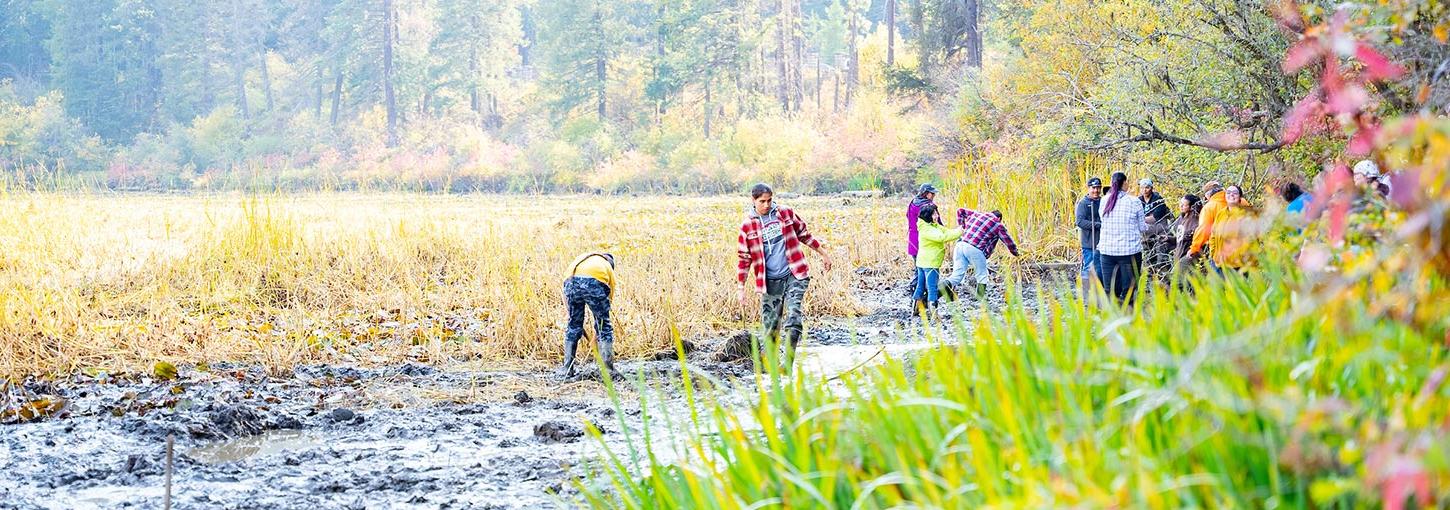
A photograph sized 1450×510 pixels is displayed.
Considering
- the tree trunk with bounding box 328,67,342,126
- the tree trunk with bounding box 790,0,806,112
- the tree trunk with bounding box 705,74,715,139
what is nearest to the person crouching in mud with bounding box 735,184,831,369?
the tree trunk with bounding box 705,74,715,139

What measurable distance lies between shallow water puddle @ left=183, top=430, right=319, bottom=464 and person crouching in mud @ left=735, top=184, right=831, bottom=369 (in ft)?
10.6

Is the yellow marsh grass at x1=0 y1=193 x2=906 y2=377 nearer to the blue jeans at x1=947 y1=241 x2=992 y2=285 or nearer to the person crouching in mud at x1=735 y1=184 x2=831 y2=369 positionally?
the person crouching in mud at x1=735 y1=184 x2=831 y2=369

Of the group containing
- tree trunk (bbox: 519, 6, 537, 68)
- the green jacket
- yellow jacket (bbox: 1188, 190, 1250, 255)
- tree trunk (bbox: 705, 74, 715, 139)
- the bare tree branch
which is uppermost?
tree trunk (bbox: 519, 6, 537, 68)

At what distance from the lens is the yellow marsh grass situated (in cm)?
1045

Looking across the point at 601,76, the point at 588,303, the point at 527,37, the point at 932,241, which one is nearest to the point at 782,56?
the point at 601,76

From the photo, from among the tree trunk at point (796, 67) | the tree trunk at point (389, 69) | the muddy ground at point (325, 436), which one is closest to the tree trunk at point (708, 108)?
the tree trunk at point (796, 67)

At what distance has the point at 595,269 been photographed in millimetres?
9430

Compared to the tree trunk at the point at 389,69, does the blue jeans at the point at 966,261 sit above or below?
below

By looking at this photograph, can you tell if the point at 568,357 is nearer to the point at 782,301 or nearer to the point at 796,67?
Result: the point at 782,301

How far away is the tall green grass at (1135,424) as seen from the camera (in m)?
2.33

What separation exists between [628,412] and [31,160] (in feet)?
186

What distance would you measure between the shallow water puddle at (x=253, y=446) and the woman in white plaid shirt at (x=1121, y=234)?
6.59 m

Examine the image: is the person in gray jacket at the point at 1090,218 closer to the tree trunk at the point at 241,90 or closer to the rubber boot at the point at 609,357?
the rubber boot at the point at 609,357

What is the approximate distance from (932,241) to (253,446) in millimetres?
6673
